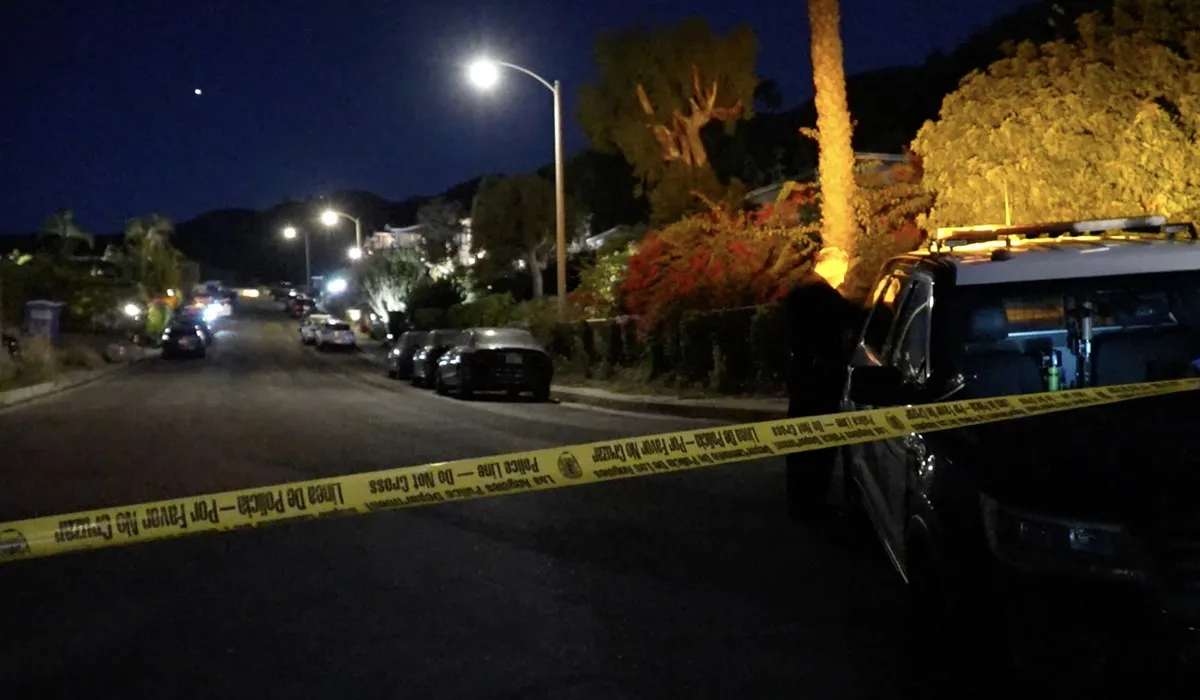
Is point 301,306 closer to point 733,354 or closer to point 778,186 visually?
point 778,186

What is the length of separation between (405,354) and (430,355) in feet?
14.4

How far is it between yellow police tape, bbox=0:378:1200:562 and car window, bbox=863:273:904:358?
1.16m

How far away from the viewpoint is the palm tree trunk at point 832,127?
63.9 ft

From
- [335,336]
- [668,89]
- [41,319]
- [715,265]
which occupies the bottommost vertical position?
[335,336]

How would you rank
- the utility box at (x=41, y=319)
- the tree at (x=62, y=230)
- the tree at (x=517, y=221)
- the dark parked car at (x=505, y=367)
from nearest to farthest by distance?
1. the dark parked car at (x=505, y=367)
2. the utility box at (x=41, y=319)
3. the tree at (x=517, y=221)
4. the tree at (x=62, y=230)

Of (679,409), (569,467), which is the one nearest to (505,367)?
(679,409)

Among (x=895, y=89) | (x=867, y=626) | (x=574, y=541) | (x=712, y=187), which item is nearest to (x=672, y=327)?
(x=712, y=187)

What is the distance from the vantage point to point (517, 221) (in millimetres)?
51781

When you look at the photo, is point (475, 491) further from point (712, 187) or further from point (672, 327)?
point (712, 187)

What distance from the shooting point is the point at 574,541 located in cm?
823

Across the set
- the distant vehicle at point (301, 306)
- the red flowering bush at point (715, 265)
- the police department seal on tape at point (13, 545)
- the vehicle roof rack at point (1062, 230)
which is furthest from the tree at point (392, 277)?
the police department seal on tape at point (13, 545)

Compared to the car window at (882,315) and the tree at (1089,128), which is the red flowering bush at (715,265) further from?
the car window at (882,315)

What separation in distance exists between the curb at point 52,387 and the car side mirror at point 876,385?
23028mm

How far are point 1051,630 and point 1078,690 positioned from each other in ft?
0.64
